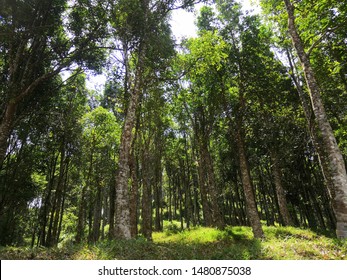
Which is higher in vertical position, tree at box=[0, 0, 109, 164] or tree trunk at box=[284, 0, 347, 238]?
tree at box=[0, 0, 109, 164]

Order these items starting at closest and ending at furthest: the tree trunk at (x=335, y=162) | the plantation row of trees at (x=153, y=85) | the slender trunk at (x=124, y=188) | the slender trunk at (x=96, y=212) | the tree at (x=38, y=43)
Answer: the tree trunk at (x=335, y=162), the slender trunk at (x=124, y=188), the plantation row of trees at (x=153, y=85), the tree at (x=38, y=43), the slender trunk at (x=96, y=212)

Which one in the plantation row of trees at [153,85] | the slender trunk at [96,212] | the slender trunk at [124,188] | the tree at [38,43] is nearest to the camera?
the slender trunk at [124,188]

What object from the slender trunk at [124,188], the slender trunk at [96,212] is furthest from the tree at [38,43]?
the slender trunk at [96,212]

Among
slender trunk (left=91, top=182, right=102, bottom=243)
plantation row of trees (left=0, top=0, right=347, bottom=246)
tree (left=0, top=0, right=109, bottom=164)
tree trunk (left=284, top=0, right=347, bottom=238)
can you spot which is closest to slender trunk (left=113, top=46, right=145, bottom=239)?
plantation row of trees (left=0, top=0, right=347, bottom=246)

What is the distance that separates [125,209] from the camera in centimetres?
1018

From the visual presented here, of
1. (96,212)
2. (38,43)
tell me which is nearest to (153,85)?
(38,43)

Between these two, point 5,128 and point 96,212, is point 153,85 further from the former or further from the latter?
point 96,212

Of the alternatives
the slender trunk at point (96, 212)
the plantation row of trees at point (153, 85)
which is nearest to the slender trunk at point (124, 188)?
the plantation row of trees at point (153, 85)

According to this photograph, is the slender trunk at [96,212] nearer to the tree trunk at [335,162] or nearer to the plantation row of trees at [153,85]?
the plantation row of trees at [153,85]

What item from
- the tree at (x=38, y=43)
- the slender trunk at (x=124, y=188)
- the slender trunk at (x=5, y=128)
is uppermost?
the tree at (x=38, y=43)

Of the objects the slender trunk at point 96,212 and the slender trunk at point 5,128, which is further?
the slender trunk at point 96,212

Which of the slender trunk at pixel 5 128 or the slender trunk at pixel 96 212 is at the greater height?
the slender trunk at pixel 5 128

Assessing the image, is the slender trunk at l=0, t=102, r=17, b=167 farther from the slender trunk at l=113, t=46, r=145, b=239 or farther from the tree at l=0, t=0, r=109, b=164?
the slender trunk at l=113, t=46, r=145, b=239

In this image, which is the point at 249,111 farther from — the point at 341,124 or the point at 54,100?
the point at 54,100
